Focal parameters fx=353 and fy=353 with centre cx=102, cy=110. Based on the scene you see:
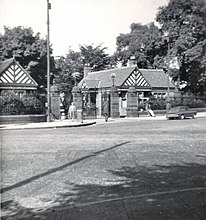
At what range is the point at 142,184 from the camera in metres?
6.89

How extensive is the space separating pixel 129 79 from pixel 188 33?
33.1 ft

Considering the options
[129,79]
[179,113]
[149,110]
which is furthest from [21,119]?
[129,79]

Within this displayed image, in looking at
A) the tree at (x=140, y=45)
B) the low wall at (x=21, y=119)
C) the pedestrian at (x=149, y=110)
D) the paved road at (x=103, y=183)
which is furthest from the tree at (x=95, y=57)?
the paved road at (x=103, y=183)

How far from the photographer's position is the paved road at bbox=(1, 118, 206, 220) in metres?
5.21

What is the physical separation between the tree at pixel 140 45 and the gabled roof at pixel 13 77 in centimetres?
2203

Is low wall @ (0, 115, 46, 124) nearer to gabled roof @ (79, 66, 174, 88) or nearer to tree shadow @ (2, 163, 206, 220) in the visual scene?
tree shadow @ (2, 163, 206, 220)

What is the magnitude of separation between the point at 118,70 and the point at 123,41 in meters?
11.9

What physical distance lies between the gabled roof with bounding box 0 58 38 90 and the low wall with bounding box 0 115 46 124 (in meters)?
8.81

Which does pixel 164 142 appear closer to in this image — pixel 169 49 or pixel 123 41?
pixel 169 49

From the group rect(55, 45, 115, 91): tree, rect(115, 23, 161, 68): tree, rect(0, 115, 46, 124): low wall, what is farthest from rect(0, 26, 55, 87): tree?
rect(0, 115, 46, 124): low wall

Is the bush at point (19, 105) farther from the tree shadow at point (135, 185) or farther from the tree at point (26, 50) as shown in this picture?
the tree at point (26, 50)

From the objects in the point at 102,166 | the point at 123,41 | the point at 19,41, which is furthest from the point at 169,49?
the point at 102,166

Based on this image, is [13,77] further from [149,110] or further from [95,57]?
[95,57]

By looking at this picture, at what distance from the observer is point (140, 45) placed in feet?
178
